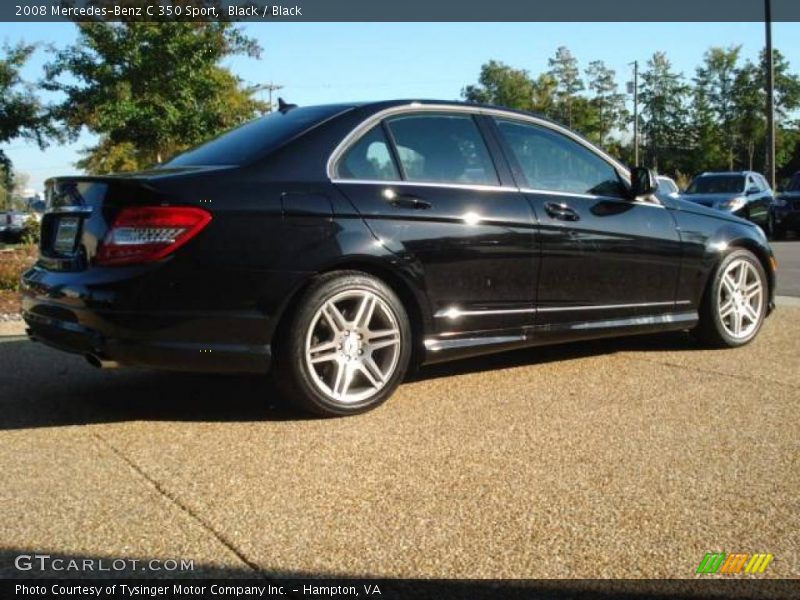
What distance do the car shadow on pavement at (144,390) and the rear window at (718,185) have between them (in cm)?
1700

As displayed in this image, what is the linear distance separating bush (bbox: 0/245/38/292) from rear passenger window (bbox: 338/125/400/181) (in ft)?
17.7

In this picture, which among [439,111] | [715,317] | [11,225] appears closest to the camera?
[439,111]

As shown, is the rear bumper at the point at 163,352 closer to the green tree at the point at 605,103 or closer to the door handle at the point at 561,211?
the door handle at the point at 561,211

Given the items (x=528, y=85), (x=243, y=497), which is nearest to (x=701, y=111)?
(x=528, y=85)

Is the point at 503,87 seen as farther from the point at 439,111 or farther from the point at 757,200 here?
the point at 439,111

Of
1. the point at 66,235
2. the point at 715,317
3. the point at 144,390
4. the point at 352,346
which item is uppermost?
the point at 66,235

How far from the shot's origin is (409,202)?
4488 mm

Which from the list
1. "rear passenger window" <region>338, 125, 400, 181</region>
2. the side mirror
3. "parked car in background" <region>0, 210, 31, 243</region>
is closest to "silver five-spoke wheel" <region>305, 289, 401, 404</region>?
"rear passenger window" <region>338, 125, 400, 181</region>

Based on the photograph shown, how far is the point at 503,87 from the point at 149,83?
48.6 metres

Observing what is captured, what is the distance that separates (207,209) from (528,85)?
210 ft

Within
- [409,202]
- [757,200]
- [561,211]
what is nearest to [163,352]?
[409,202]

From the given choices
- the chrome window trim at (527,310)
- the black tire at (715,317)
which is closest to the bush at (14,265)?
the chrome window trim at (527,310)

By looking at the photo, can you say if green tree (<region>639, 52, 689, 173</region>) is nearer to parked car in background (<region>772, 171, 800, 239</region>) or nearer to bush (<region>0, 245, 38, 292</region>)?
parked car in background (<region>772, 171, 800, 239</region>)

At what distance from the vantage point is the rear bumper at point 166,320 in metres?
3.87
